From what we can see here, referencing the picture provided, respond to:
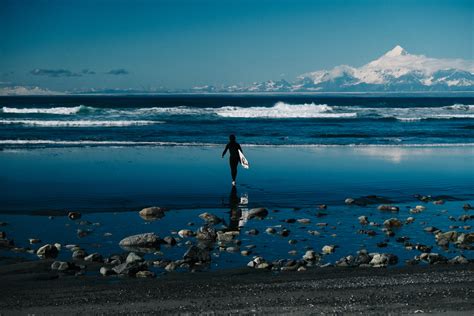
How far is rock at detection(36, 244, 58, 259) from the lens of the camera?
10.4 m

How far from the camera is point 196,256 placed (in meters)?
10.2

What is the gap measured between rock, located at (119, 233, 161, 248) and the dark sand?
180cm

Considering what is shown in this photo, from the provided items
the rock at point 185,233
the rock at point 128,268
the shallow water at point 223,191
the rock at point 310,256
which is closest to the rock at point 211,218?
the shallow water at point 223,191

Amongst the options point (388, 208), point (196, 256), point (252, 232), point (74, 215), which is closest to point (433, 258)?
point (252, 232)

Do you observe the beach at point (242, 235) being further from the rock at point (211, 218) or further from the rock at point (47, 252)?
the rock at point (47, 252)

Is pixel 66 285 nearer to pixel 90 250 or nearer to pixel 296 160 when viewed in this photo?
pixel 90 250

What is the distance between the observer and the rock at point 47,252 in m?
10.4

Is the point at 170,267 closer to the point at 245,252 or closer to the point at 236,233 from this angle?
the point at 245,252

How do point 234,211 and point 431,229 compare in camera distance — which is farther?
point 234,211

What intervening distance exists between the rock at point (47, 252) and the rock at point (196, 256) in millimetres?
2334

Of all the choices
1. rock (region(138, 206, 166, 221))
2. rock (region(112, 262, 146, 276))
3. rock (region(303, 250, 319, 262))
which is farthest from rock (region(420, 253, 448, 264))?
rock (region(138, 206, 166, 221))

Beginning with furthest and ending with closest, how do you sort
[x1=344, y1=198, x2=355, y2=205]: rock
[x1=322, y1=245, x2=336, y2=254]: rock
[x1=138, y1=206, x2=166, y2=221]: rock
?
[x1=344, y1=198, x2=355, y2=205]: rock
[x1=138, y1=206, x2=166, y2=221]: rock
[x1=322, y1=245, x2=336, y2=254]: rock

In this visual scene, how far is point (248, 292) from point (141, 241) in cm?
342

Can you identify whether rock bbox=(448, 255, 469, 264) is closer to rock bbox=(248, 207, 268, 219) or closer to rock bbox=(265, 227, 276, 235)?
rock bbox=(265, 227, 276, 235)
